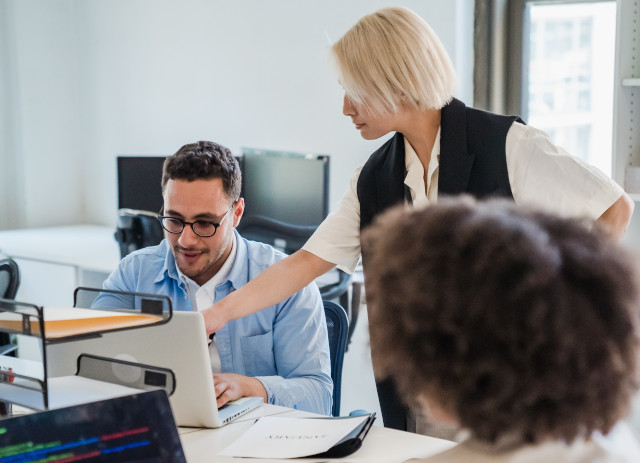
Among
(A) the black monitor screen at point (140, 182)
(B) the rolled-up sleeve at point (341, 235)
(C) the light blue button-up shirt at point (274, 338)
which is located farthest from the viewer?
(A) the black monitor screen at point (140, 182)

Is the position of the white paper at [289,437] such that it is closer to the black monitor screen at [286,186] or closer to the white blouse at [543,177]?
the white blouse at [543,177]

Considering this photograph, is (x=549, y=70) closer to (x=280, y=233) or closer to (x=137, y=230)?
(x=280, y=233)

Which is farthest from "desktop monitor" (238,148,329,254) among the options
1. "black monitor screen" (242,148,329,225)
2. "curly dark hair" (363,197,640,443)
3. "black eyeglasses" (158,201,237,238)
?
"curly dark hair" (363,197,640,443)

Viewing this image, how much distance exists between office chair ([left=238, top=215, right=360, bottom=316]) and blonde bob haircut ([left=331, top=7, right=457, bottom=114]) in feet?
4.50

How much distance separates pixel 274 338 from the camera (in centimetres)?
184

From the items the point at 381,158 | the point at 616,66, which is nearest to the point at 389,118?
the point at 381,158

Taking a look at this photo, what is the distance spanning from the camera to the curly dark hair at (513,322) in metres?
0.66

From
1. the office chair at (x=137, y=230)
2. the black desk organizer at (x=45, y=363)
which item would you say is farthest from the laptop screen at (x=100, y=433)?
the office chair at (x=137, y=230)

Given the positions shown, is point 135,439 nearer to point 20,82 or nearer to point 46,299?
point 46,299

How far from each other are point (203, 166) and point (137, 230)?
142 cm

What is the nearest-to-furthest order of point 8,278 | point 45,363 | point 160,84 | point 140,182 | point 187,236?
point 45,363, point 187,236, point 8,278, point 140,182, point 160,84

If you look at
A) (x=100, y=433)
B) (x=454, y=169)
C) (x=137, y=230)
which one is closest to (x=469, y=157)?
(x=454, y=169)

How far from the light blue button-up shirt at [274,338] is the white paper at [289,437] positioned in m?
0.19

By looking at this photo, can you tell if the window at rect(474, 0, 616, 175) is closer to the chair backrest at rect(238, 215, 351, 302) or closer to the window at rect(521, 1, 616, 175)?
the window at rect(521, 1, 616, 175)
